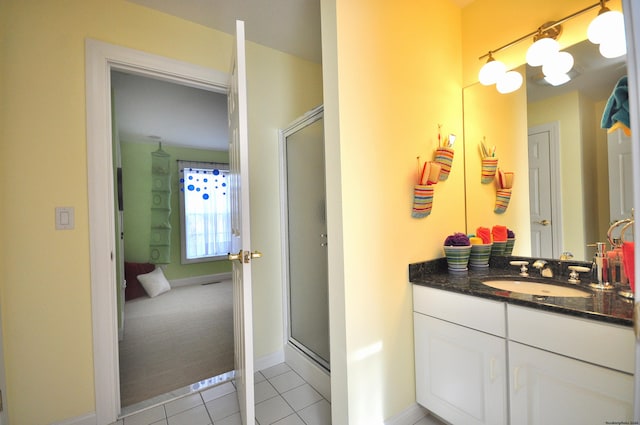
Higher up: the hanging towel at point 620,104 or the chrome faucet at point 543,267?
the hanging towel at point 620,104

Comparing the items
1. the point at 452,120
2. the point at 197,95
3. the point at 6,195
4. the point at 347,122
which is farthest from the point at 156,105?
the point at 452,120

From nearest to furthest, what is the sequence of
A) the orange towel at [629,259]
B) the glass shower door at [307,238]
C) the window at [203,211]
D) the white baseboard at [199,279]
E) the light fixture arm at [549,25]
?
the orange towel at [629,259] → the light fixture arm at [549,25] → the glass shower door at [307,238] → the white baseboard at [199,279] → the window at [203,211]

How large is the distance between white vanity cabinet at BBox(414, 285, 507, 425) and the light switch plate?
6.35ft

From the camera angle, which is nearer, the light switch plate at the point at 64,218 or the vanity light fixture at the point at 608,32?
the vanity light fixture at the point at 608,32

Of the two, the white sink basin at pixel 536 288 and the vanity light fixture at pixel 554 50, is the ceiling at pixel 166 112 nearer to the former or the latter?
the vanity light fixture at pixel 554 50

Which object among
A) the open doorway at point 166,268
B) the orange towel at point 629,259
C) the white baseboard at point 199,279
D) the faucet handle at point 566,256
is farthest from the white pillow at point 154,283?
the orange towel at point 629,259

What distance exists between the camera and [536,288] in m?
1.37

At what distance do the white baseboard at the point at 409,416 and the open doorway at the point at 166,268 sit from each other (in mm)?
1246

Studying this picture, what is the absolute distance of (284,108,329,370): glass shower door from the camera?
188 centimetres

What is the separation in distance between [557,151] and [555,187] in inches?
7.4

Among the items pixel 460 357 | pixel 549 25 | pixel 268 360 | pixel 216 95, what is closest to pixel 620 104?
pixel 549 25

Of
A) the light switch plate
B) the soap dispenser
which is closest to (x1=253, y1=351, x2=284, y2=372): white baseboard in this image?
the light switch plate

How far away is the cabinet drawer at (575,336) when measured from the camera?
2.87ft

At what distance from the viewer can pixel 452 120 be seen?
1768mm
